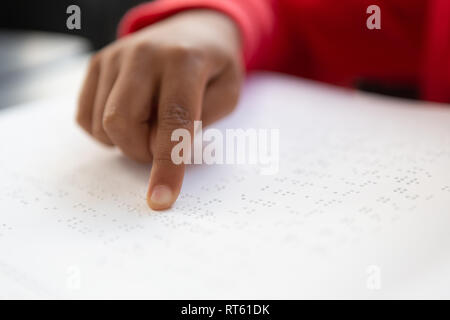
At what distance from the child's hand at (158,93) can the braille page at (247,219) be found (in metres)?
0.03

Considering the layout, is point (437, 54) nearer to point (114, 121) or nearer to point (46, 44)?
point (114, 121)

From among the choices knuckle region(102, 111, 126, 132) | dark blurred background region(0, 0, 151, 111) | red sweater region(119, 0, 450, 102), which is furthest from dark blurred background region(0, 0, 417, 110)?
knuckle region(102, 111, 126, 132)

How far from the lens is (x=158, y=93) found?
1.60 feet

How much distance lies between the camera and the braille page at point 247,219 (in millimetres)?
317

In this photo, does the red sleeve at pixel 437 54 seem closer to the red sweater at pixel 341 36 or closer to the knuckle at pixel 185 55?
the red sweater at pixel 341 36

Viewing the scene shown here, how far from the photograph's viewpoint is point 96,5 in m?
1.10

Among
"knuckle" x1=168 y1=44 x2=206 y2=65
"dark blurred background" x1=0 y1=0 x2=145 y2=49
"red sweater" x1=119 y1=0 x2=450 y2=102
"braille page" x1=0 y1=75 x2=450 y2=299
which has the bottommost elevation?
"braille page" x1=0 y1=75 x2=450 y2=299

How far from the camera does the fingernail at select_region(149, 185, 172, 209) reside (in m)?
0.41

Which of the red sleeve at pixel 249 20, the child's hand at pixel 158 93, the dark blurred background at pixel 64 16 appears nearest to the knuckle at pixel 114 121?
the child's hand at pixel 158 93

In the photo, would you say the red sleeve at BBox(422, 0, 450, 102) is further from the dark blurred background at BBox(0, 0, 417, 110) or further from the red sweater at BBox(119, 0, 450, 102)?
the dark blurred background at BBox(0, 0, 417, 110)

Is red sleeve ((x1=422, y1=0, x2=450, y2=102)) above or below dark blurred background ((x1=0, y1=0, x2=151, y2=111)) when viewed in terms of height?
below
